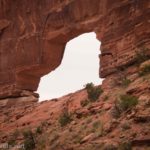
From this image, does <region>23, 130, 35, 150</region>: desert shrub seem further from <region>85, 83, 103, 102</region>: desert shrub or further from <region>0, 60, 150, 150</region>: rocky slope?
<region>85, 83, 103, 102</region>: desert shrub

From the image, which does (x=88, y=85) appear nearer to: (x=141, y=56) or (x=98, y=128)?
(x=141, y=56)

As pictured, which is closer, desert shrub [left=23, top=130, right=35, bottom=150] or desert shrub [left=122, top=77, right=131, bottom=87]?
desert shrub [left=122, top=77, right=131, bottom=87]

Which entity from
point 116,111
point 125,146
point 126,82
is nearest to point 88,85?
point 126,82

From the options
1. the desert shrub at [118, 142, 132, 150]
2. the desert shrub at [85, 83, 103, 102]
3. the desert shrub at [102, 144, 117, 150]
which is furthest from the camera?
the desert shrub at [85, 83, 103, 102]

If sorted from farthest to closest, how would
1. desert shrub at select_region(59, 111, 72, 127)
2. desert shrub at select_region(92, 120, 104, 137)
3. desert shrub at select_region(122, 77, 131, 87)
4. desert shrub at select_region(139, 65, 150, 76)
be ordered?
desert shrub at select_region(59, 111, 72, 127)
desert shrub at select_region(122, 77, 131, 87)
desert shrub at select_region(139, 65, 150, 76)
desert shrub at select_region(92, 120, 104, 137)

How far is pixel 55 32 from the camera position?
19438 millimetres

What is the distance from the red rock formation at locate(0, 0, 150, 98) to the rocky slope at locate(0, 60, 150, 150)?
1000 millimetres

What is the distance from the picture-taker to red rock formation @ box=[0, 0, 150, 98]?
1622cm

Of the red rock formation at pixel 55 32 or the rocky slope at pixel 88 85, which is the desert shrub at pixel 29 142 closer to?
the rocky slope at pixel 88 85

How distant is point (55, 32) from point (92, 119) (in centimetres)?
664

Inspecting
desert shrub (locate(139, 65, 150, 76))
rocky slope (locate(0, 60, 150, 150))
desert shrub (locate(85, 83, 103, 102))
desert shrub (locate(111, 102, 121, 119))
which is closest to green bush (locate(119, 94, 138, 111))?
rocky slope (locate(0, 60, 150, 150))

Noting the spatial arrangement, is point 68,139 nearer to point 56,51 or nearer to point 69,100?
point 69,100

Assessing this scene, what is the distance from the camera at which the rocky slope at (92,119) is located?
11188 mm

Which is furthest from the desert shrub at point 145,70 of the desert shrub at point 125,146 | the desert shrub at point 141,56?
the desert shrub at point 125,146
